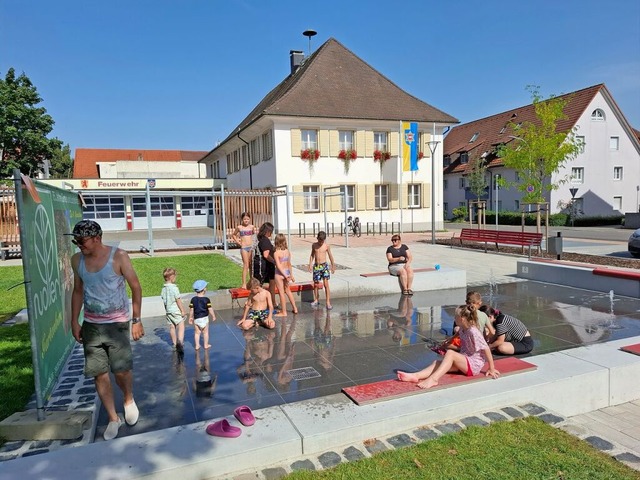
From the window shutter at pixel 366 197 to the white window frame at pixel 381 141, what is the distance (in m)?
2.61

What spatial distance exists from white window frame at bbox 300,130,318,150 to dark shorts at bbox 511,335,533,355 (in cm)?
2352

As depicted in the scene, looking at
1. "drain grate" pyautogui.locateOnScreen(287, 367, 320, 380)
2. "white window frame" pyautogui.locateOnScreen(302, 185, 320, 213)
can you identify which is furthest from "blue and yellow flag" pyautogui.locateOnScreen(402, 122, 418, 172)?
"drain grate" pyautogui.locateOnScreen(287, 367, 320, 380)

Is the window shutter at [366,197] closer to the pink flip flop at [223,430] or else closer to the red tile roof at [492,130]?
the red tile roof at [492,130]

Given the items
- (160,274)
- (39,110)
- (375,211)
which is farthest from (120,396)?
(39,110)

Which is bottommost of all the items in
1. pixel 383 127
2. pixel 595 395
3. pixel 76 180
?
pixel 595 395

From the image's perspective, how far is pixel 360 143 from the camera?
29.3 meters

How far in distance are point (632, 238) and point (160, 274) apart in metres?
15.7

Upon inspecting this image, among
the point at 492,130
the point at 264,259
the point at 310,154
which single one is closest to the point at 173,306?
the point at 264,259

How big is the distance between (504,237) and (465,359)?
13812 millimetres

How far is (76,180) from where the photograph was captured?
3572cm

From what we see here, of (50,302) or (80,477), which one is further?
(50,302)

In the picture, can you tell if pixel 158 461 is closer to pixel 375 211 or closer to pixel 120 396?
pixel 120 396

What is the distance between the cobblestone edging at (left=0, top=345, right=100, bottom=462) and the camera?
378 cm

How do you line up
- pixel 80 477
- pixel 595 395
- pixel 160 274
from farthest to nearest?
1. pixel 160 274
2. pixel 595 395
3. pixel 80 477
